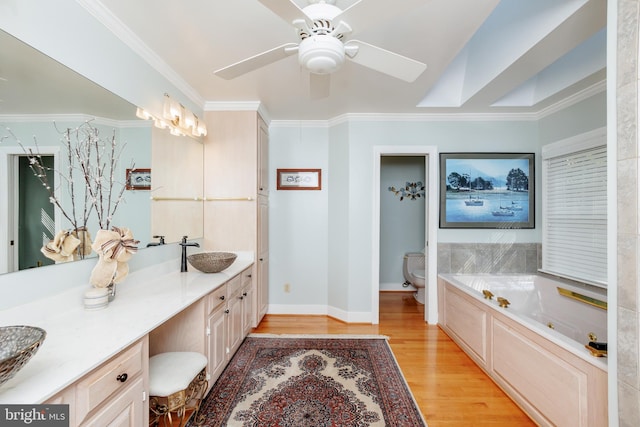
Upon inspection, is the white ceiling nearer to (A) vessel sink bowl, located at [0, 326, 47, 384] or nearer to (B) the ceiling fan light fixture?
(B) the ceiling fan light fixture

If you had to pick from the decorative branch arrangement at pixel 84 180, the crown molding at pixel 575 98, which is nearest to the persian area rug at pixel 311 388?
the decorative branch arrangement at pixel 84 180

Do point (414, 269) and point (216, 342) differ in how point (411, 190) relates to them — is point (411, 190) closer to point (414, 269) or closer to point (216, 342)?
point (414, 269)

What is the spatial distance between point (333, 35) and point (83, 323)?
1727mm

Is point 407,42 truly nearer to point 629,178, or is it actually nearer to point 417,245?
point 629,178

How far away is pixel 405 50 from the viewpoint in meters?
2.07

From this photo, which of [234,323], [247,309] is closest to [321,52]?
[234,323]

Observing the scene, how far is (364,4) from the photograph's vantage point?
1113 millimetres

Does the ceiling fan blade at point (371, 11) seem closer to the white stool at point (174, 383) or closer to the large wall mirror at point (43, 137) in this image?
the large wall mirror at point (43, 137)

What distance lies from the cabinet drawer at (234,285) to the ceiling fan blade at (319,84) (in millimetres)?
1567

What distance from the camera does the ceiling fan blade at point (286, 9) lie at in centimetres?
111

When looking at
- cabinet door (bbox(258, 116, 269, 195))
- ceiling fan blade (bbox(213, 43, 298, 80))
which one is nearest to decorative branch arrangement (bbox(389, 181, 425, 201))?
cabinet door (bbox(258, 116, 269, 195))

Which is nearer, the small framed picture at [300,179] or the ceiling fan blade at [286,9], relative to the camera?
the ceiling fan blade at [286,9]

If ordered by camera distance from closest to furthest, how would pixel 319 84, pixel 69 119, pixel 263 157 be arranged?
pixel 69 119
pixel 319 84
pixel 263 157

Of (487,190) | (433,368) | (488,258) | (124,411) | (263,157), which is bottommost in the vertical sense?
(433,368)
